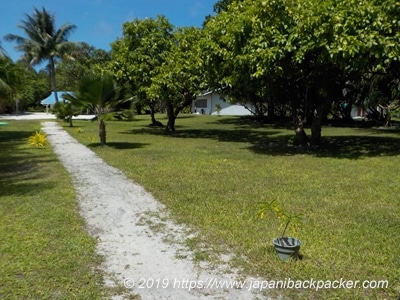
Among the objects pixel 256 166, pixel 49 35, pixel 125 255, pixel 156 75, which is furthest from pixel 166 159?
pixel 49 35

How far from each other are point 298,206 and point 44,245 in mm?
3686

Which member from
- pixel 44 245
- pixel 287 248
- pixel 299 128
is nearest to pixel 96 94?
pixel 299 128

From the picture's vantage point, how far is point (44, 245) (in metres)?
4.35

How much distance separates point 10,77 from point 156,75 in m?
8.31

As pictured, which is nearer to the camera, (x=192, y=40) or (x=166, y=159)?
(x=166, y=159)

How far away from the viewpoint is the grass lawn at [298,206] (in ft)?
12.2

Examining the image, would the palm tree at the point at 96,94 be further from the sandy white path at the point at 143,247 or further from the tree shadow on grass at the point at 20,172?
Result: the sandy white path at the point at 143,247

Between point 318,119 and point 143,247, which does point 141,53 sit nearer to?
point 318,119

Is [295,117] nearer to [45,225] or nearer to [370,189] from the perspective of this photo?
[370,189]

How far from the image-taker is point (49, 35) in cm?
4450

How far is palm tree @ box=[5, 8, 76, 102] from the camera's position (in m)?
43.6

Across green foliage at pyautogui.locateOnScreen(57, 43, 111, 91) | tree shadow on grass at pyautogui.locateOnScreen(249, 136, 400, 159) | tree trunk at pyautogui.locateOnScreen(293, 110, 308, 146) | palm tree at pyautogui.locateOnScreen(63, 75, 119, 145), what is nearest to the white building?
green foliage at pyautogui.locateOnScreen(57, 43, 111, 91)

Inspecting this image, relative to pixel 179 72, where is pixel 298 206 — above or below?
below

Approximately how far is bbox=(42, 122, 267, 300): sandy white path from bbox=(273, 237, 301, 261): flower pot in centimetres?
55
